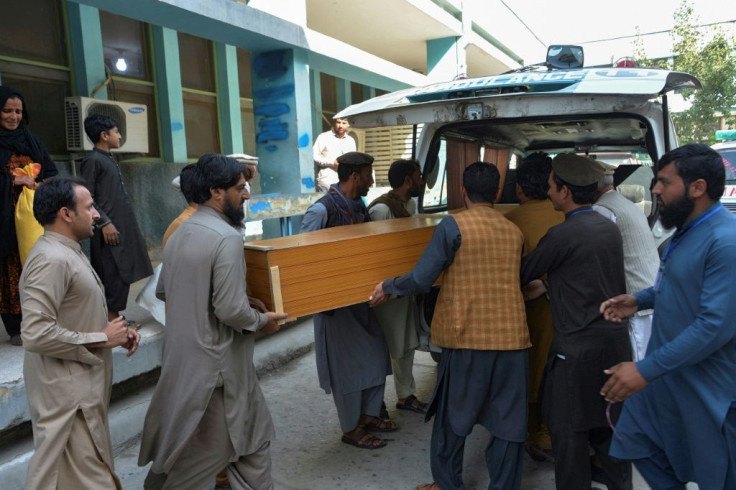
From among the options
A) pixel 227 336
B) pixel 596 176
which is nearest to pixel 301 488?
pixel 227 336

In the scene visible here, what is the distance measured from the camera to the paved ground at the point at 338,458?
3.01m

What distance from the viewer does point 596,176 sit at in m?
2.55

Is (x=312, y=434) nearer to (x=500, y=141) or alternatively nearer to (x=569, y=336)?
(x=569, y=336)

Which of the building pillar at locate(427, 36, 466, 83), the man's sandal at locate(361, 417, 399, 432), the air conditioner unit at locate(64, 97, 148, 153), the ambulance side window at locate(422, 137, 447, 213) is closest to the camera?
the man's sandal at locate(361, 417, 399, 432)

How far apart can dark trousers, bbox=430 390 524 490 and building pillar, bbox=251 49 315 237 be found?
4418 millimetres

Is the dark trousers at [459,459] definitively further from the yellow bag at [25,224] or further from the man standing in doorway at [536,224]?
the yellow bag at [25,224]

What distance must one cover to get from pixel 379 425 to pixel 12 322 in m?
2.34

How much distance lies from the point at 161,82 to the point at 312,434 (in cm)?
527

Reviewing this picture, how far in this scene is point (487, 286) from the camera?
2.56 metres

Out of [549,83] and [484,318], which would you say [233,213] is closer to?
[484,318]

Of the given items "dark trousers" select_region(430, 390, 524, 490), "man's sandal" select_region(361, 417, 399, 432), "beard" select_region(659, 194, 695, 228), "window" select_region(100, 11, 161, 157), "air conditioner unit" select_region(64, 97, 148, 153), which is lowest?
"man's sandal" select_region(361, 417, 399, 432)

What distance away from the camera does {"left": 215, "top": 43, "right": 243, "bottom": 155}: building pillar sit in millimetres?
8039

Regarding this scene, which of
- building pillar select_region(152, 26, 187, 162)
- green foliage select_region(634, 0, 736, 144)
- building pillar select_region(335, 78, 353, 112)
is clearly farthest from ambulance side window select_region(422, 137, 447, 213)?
green foliage select_region(634, 0, 736, 144)

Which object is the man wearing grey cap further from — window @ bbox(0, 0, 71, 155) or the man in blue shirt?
window @ bbox(0, 0, 71, 155)
